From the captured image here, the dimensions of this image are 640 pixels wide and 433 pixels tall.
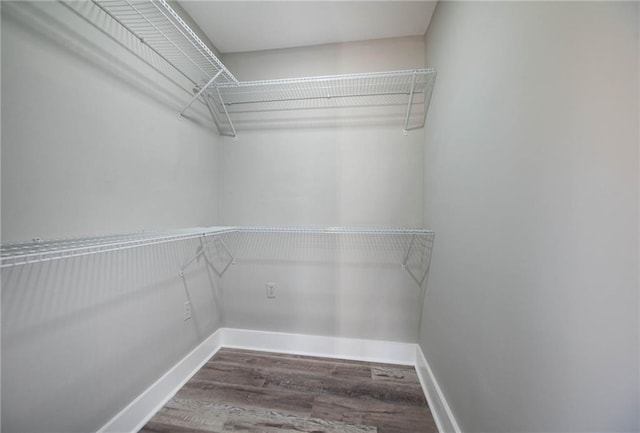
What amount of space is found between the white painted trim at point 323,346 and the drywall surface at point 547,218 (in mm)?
703

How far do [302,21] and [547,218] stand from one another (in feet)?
5.75

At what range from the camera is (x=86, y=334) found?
973 millimetres

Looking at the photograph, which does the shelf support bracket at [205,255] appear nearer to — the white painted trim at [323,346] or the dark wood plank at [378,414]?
the white painted trim at [323,346]

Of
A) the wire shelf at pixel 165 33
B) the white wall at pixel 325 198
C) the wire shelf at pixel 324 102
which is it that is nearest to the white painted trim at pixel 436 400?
the white wall at pixel 325 198

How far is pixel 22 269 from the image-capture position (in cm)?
79

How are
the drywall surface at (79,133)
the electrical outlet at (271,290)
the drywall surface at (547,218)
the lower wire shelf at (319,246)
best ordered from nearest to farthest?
the drywall surface at (547,218) < the drywall surface at (79,133) < the lower wire shelf at (319,246) < the electrical outlet at (271,290)

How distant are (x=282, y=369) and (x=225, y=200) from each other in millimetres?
1340

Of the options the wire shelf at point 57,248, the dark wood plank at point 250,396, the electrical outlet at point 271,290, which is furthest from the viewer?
the electrical outlet at point 271,290

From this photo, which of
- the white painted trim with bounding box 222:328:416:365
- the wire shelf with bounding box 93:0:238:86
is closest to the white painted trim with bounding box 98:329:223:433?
the white painted trim with bounding box 222:328:416:365

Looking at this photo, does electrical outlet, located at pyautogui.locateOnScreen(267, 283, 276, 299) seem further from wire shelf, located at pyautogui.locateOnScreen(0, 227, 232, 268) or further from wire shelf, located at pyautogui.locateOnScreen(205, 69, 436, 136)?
wire shelf, located at pyautogui.locateOnScreen(205, 69, 436, 136)

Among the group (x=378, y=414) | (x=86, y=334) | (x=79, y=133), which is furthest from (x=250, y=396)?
(x=79, y=133)

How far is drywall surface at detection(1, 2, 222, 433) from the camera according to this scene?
2.54 feet

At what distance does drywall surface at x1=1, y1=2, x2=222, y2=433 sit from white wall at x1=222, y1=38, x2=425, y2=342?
0.56 m

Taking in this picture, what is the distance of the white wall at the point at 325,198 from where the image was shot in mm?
1739
